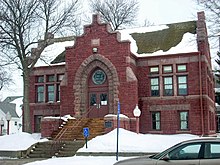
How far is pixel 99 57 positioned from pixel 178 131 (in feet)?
28.7

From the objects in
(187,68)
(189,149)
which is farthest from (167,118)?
(189,149)

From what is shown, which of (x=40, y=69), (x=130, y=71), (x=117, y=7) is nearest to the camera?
(x=130, y=71)

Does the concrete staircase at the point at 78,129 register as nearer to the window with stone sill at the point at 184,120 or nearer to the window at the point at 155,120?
the window at the point at 155,120

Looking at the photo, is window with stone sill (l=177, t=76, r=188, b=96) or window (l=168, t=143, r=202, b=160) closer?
window (l=168, t=143, r=202, b=160)

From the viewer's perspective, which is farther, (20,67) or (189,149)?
(20,67)

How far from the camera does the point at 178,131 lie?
1126 inches

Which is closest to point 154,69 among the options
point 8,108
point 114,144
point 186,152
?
point 114,144

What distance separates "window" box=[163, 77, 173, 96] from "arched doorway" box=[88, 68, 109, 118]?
490cm

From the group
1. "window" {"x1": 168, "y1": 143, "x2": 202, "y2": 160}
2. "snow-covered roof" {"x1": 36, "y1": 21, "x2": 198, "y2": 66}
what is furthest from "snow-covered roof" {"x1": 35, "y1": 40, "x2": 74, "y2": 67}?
"window" {"x1": 168, "y1": 143, "x2": 202, "y2": 160}

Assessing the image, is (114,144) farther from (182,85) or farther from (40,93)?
(40,93)

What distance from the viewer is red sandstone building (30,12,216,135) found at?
92.8 feet

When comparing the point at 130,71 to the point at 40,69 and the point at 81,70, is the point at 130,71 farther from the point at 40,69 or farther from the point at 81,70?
the point at 40,69

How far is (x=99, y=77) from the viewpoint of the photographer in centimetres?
2967

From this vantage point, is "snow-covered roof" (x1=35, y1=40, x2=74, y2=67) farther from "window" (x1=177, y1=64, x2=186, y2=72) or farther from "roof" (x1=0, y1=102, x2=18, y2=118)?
"roof" (x1=0, y1=102, x2=18, y2=118)
